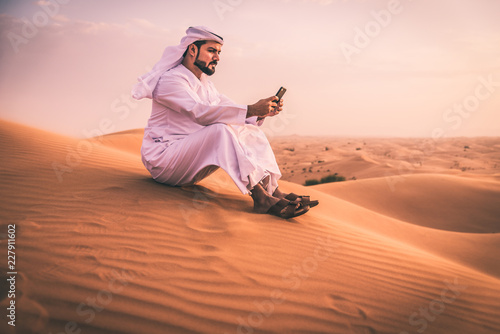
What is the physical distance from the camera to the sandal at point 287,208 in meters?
3.57

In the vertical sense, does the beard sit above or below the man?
above

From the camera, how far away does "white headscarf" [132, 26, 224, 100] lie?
12.2 ft

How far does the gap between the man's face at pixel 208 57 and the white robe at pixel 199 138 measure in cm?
16

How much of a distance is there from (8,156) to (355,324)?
4.82 m

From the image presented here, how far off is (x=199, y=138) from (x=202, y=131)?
0.28ft

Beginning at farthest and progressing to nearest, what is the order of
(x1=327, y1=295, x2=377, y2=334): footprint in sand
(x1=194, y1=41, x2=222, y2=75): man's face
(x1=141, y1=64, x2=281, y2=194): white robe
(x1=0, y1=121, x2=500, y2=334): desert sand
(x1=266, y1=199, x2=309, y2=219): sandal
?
(x1=194, y1=41, x2=222, y2=75): man's face → (x1=266, y1=199, x2=309, y2=219): sandal → (x1=141, y1=64, x2=281, y2=194): white robe → (x1=327, y1=295, x2=377, y2=334): footprint in sand → (x1=0, y1=121, x2=500, y2=334): desert sand

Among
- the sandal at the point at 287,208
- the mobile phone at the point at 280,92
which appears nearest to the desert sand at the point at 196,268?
the sandal at the point at 287,208

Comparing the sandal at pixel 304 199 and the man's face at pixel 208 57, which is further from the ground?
the man's face at pixel 208 57

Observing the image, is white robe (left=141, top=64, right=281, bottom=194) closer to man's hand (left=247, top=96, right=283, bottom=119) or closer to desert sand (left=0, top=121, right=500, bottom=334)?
man's hand (left=247, top=96, right=283, bottom=119)

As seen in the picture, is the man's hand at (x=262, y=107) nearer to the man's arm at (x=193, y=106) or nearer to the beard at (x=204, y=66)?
the man's arm at (x=193, y=106)

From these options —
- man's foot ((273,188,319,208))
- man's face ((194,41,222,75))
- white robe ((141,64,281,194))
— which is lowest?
man's foot ((273,188,319,208))

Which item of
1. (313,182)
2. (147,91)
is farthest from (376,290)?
(313,182)

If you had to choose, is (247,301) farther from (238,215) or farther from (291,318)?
(238,215)

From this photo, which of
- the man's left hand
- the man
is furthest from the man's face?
the man's left hand
